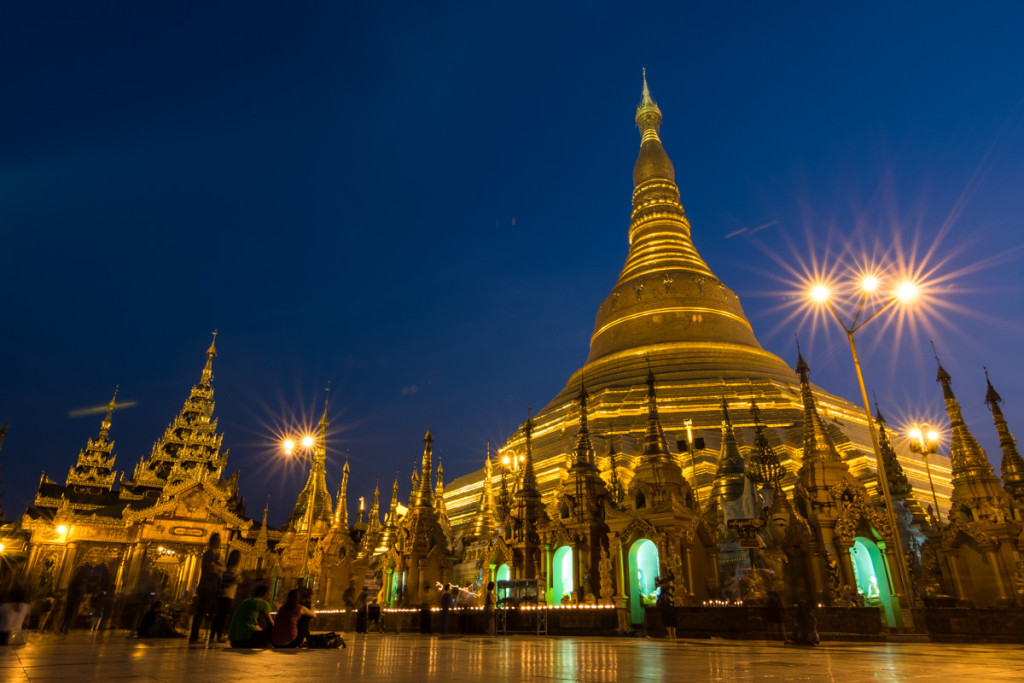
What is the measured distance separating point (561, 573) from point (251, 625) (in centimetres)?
1349

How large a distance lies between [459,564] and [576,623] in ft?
51.4

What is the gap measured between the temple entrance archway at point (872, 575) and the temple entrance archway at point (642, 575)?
4.95 meters

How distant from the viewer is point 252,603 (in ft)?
27.0

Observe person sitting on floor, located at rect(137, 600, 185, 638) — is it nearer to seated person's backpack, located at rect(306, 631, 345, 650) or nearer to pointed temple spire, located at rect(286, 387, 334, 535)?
seated person's backpack, located at rect(306, 631, 345, 650)

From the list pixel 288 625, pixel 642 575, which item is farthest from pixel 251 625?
pixel 642 575

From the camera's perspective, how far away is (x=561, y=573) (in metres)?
20.1

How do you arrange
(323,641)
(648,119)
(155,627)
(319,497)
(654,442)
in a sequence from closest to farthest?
(323,641), (155,627), (654,442), (319,497), (648,119)

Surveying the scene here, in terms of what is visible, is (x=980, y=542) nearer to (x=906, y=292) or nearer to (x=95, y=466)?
(x=906, y=292)

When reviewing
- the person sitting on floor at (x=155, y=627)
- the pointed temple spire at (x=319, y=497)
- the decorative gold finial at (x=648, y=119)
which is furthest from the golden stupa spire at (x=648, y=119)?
the person sitting on floor at (x=155, y=627)

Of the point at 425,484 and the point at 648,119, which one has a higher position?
the point at 648,119

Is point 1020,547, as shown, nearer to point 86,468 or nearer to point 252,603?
point 252,603

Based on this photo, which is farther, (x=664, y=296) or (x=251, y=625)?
(x=664, y=296)

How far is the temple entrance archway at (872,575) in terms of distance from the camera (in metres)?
15.7

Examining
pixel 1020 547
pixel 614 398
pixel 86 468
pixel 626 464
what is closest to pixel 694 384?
pixel 614 398
